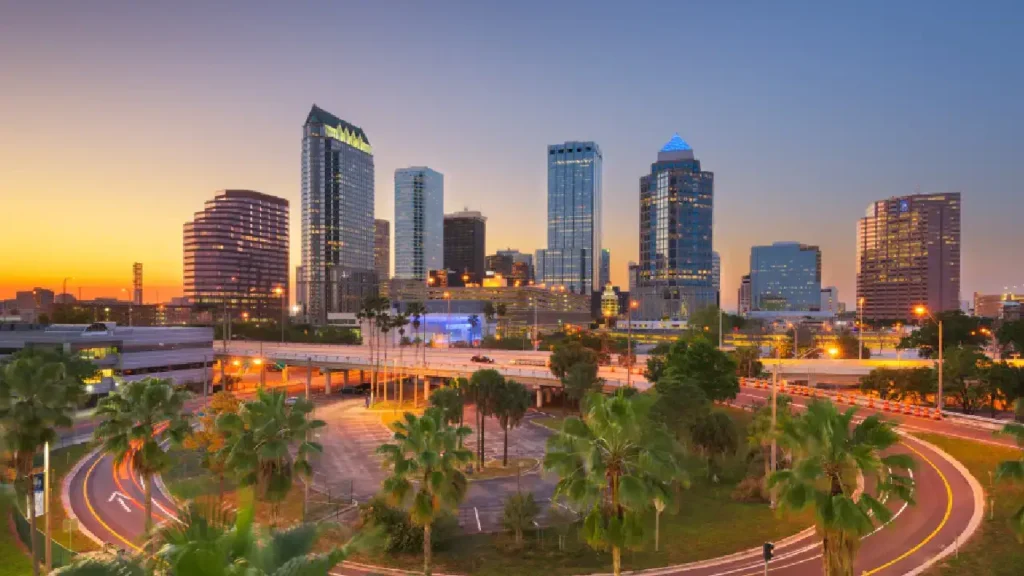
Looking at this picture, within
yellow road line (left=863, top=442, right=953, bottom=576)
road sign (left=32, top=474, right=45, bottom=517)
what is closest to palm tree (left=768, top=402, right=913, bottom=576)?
yellow road line (left=863, top=442, right=953, bottom=576)

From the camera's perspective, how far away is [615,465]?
19547 millimetres

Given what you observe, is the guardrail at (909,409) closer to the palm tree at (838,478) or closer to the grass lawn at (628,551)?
the grass lawn at (628,551)

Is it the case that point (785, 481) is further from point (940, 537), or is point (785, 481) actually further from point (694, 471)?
point (694, 471)

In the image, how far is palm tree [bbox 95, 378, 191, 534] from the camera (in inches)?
1171

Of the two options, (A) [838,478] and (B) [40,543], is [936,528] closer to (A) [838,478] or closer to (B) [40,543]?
(A) [838,478]

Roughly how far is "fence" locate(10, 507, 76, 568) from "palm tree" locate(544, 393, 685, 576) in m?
23.5

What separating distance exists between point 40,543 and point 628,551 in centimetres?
2915

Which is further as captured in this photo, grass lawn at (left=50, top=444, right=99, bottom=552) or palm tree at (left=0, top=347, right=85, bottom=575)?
grass lawn at (left=50, top=444, right=99, bottom=552)

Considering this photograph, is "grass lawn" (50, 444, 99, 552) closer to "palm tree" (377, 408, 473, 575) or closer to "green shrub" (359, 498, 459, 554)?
"green shrub" (359, 498, 459, 554)

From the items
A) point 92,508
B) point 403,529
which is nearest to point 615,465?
point 403,529

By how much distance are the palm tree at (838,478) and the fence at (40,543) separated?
98.2 ft

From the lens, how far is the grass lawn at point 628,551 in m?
30.3

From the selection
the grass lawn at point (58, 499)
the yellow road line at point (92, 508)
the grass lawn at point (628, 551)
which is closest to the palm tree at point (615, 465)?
the grass lawn at point (628, 551)

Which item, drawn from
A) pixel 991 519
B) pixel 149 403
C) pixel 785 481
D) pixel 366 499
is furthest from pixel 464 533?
pixel 991 519
